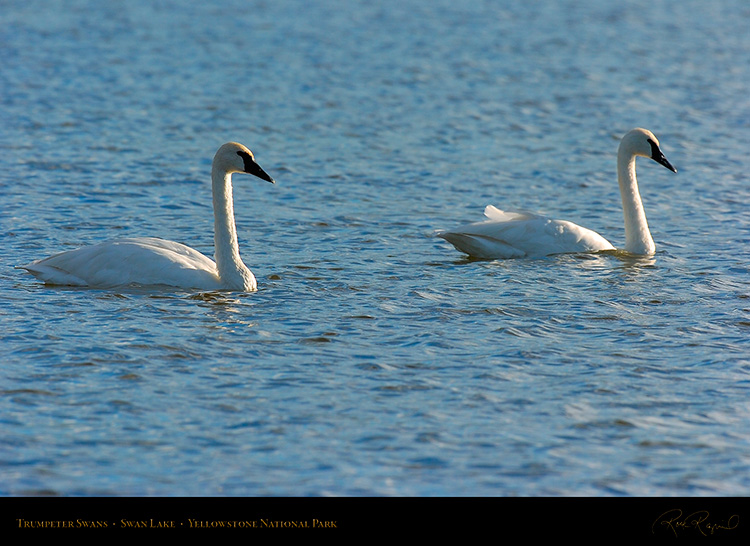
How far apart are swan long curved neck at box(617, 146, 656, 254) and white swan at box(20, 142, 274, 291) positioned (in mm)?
3862

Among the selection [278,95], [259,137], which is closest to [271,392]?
[259,137]

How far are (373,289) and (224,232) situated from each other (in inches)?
53.6

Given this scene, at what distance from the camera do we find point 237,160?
990cm

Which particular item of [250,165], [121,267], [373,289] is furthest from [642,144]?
[121,267]

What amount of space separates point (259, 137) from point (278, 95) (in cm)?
306

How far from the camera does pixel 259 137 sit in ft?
54.5

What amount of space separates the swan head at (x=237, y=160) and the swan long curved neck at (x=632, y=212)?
3794 millimetres

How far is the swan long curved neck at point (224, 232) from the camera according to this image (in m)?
9.62

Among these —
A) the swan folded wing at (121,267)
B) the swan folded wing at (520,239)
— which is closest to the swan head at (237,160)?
the swan folded wing at (121,267)
